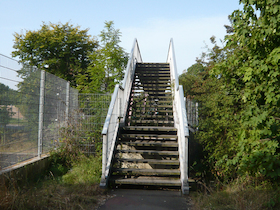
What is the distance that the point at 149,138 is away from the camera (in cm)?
788

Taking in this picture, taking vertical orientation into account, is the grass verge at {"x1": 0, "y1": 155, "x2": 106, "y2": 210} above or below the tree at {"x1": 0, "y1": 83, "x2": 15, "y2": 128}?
below

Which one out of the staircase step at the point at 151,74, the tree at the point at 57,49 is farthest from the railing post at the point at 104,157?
the tree at the point at 57,49

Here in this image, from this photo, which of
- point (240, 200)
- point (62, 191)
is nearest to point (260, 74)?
point (240, 200)

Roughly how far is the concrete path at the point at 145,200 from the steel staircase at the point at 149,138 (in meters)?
0.32

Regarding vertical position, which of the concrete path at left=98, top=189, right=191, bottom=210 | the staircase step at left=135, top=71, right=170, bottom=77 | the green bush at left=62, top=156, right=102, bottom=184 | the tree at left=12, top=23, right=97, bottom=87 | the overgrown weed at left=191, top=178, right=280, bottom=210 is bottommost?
the concrete path at left=98, top=189, right=191, bottom=210

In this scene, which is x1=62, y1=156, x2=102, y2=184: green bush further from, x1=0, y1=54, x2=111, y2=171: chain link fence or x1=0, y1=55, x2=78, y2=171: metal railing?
x1=0, y1=55, x2=78, y2=171: metal railing

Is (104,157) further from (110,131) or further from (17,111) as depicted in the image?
(17,111)

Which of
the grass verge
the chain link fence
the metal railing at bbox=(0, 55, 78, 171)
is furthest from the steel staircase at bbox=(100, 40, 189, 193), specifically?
the metal railing at bbox=(0, 55, 78, 171)

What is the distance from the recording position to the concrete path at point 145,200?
449 cm

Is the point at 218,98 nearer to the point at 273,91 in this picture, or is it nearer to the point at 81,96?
the point at 273,91

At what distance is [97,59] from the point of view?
13.4 m

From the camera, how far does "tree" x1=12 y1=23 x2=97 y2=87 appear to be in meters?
20.5

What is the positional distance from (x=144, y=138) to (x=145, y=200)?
2.82 metres

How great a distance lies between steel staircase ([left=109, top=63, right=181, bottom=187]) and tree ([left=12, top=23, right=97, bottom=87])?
33.2 ft
